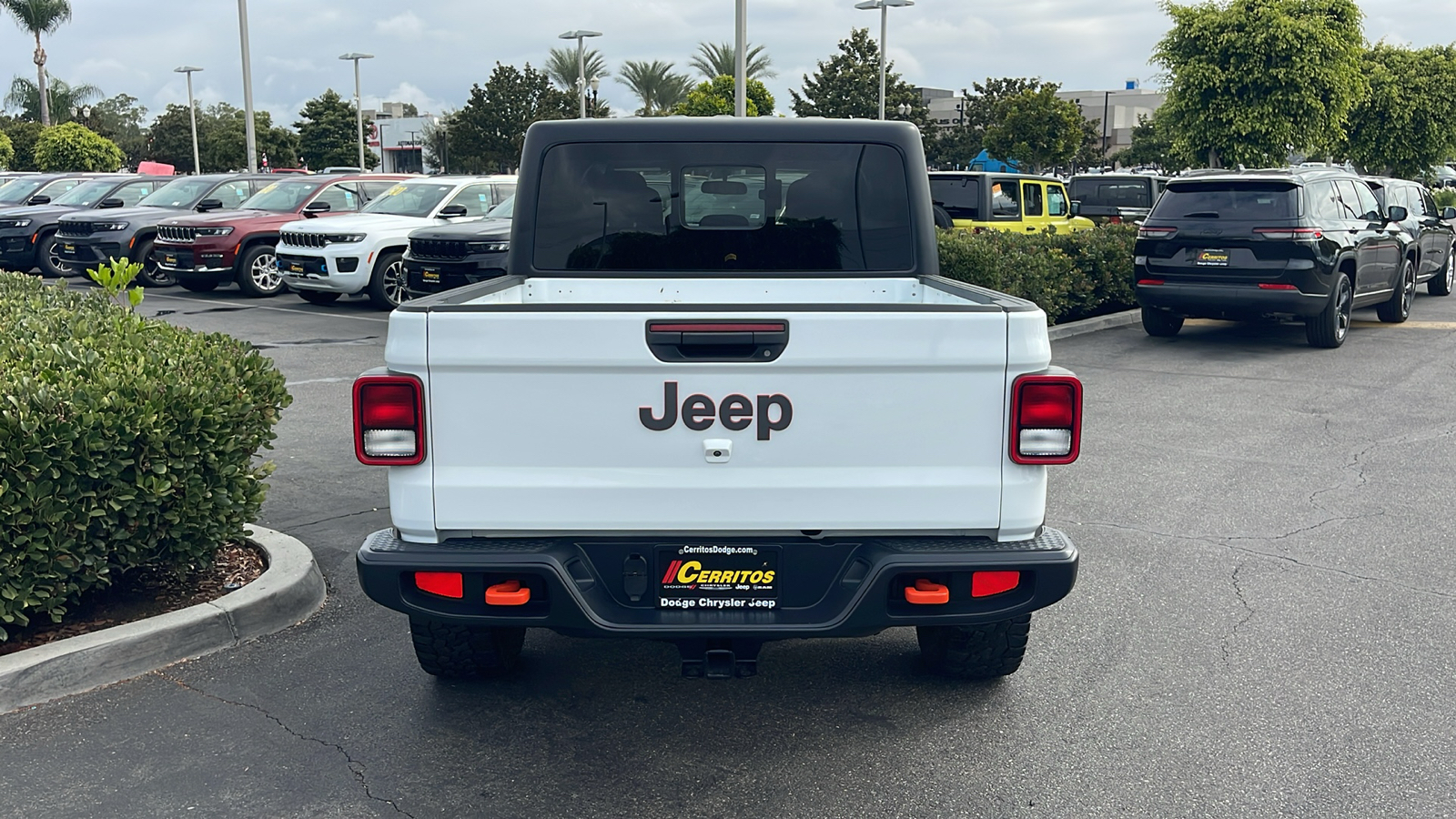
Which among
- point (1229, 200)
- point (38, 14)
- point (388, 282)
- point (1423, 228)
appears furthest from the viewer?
point (38, 14)

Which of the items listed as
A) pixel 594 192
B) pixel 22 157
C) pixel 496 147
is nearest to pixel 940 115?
pixel 496 147

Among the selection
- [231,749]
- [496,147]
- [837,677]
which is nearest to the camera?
[231,749]

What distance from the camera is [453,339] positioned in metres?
3.44

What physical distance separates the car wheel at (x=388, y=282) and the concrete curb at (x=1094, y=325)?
A: 794cm

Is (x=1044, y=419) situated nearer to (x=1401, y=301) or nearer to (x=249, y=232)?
(x=1401, y=301)

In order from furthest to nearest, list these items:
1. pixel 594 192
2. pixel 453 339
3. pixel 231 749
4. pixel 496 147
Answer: pixel 496 147
pixel 594 192
pixel 231 749
pixel 453 339

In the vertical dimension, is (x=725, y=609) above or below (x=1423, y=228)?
below

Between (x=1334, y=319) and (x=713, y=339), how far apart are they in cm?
1130

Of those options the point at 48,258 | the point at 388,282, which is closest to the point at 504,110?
the point at 48,258

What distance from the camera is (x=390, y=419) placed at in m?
3.52

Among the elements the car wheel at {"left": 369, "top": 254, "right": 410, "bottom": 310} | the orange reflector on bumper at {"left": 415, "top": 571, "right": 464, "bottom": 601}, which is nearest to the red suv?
the car wheel at {"left": 369, "top": 254, "right": 410, "bottom": 310}

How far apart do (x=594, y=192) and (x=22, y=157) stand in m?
67.1

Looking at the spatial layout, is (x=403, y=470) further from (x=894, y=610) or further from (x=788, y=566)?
(x=894, y=610)

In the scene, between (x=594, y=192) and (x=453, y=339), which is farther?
(x=594, y=192)
